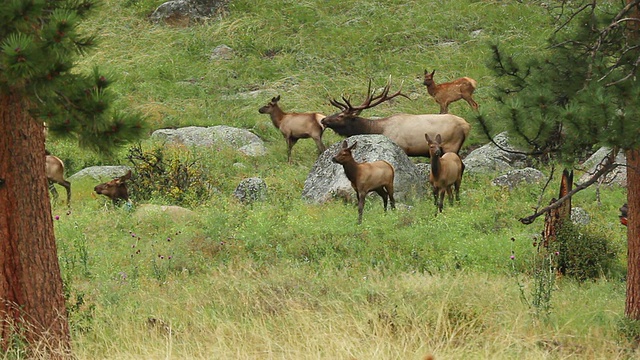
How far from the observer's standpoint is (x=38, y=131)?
296 inches

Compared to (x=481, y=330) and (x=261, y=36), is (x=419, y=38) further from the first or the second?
(x=481, y=330)

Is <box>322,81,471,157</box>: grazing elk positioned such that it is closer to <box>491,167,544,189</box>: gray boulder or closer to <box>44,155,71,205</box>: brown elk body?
<box>491,167,544,189</box>: gray boulder

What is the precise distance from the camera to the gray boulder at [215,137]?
67.8 feet

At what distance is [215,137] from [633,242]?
43.9 ft

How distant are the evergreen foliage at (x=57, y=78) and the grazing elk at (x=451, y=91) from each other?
15.9 m

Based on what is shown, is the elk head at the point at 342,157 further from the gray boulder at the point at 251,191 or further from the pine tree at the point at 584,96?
the pine tree at the point at 584,96

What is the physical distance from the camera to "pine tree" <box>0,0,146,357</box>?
6.07 meters

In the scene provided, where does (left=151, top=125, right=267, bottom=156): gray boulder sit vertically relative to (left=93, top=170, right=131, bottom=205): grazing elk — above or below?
below

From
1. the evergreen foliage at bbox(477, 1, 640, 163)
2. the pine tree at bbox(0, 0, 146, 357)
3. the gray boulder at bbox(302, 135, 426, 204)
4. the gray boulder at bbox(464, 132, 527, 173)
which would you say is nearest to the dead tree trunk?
the evergreen foliage at bbox(477, 1, 640, 163)

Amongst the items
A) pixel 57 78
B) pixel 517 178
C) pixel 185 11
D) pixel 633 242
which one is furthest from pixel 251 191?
pixel 185 11

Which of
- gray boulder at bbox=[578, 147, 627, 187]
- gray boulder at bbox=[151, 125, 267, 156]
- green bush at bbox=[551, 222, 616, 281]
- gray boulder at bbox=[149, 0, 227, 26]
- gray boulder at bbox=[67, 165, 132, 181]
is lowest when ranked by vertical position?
gray boulder at bbox=[149, 0, 227, 26]

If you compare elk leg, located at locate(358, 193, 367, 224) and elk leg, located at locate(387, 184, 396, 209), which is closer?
elk leg, located at locate(358, 193, 367, 224)

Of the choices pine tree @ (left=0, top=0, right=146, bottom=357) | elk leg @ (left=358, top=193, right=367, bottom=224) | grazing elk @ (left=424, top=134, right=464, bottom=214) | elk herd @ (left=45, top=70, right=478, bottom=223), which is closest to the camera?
pine tree @ (left=0, top=0, right=146, bottom=357)

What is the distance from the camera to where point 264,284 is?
9.26 metres
